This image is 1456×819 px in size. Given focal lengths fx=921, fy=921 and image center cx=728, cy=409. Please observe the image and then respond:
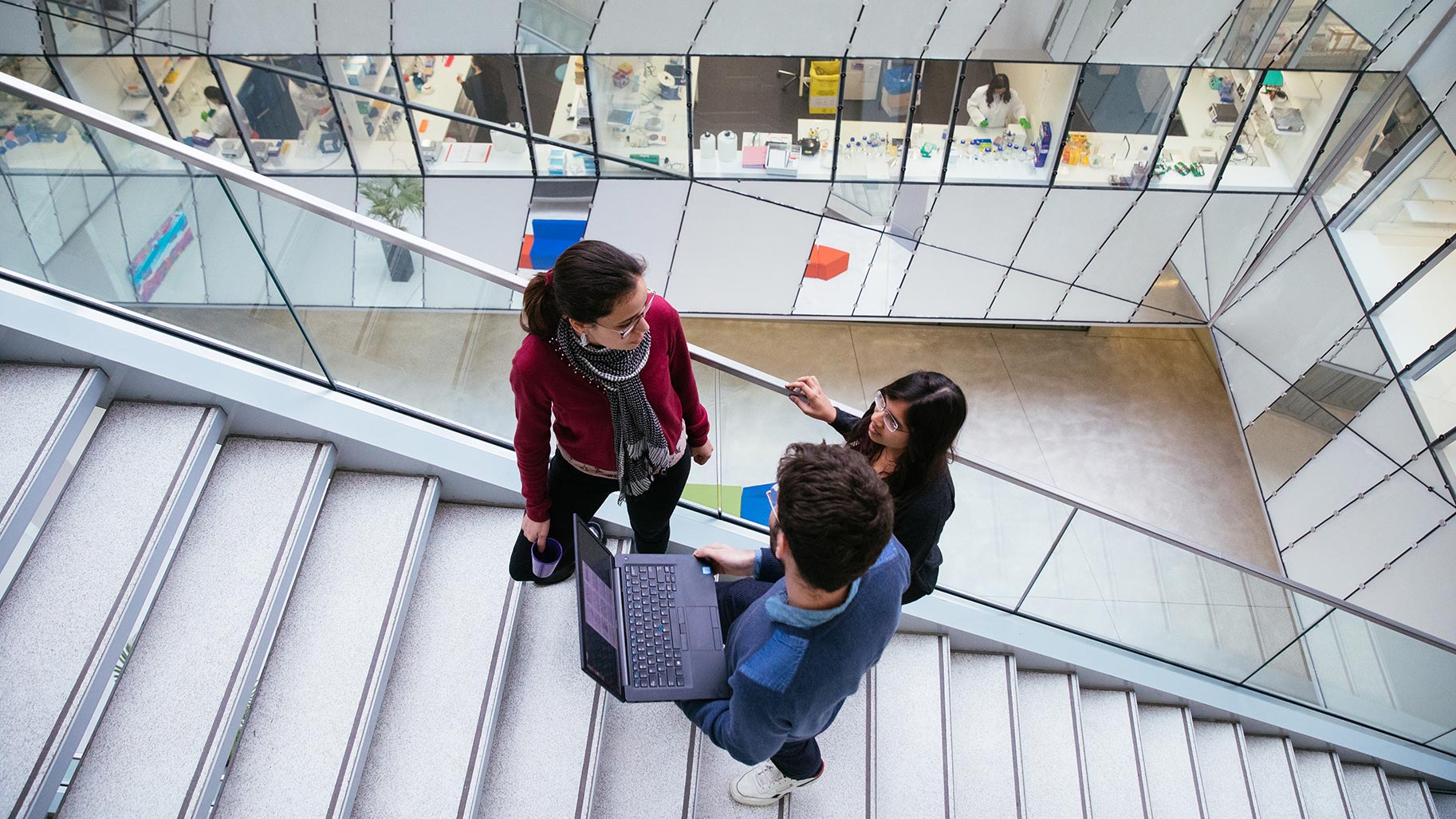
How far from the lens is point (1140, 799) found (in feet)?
13.3

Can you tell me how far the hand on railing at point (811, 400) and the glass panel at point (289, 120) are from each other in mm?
5133

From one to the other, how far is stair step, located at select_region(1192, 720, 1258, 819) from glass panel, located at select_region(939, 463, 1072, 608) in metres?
1.38

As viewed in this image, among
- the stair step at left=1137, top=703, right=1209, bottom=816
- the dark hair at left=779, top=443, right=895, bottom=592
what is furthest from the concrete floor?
the dark hair at left=779, top=443, right=895, bottom=592

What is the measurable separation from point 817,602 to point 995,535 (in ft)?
6.54

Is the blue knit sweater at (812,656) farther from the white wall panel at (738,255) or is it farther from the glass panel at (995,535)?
the white wall panel at (738,255)

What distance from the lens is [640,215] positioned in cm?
724

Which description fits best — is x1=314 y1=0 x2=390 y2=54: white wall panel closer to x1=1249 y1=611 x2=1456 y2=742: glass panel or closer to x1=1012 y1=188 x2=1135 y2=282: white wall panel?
x1=1012 y1=188 x2=1135 y2=282: white wall panel

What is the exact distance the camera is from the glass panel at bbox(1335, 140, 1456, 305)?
5.91 m

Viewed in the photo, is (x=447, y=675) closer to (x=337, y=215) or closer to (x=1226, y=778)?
(x=337, y=215)

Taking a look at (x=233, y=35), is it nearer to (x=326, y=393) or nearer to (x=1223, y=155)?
(x=326, y=393)

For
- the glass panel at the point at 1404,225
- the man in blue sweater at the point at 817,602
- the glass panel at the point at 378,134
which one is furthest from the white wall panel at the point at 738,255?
the man in blue sweater at the point at 817,602

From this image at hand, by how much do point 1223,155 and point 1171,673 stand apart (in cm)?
445

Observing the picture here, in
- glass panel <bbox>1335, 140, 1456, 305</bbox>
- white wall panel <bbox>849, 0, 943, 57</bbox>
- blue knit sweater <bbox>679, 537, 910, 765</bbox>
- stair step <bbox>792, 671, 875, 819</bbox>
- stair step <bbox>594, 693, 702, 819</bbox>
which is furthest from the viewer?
white wall panel <bbox>849, 0, 943, 57</bbox>

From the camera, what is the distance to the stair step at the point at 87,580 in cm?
249
